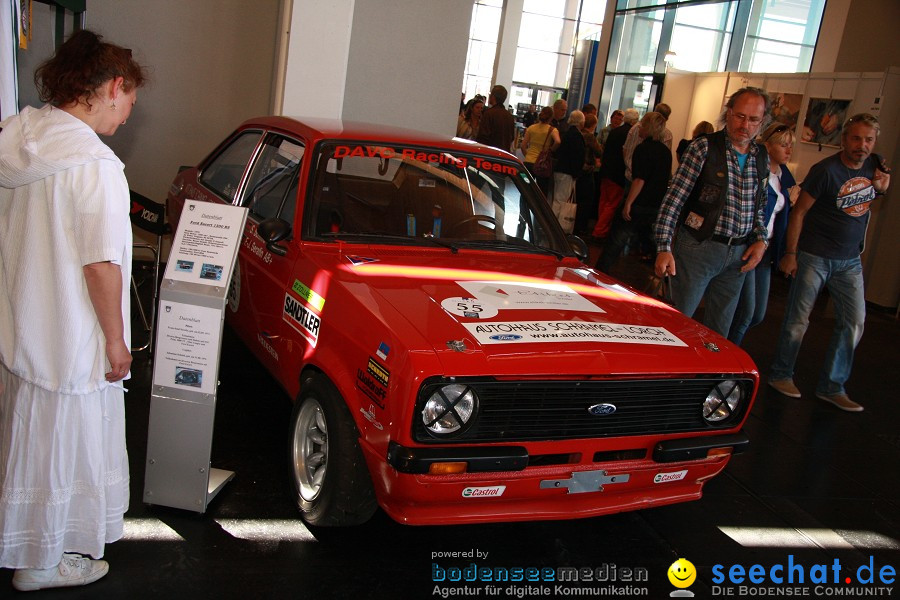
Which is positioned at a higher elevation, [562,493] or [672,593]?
[562,493]

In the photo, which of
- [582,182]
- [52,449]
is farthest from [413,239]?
[582,182]

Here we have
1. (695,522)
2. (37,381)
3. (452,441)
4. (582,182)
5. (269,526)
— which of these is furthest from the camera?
(582,182)

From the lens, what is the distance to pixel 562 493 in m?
2.99

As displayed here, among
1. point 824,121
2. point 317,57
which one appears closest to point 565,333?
point 317,57

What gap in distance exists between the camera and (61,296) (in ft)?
7.78

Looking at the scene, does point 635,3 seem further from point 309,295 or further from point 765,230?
point 309,295

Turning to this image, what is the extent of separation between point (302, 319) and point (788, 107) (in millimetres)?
10435

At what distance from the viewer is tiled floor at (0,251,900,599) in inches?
115

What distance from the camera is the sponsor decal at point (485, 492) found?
2.83 meters

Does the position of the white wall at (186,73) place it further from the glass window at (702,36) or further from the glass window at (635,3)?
the glass window at (635,3)

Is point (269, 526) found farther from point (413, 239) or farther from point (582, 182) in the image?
point (582, 182)

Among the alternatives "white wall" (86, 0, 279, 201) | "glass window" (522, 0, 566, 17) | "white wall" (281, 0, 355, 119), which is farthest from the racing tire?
"glass window" (522, 0, 566, 17)

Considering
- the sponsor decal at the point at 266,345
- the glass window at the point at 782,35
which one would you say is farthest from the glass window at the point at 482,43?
the sponsor decal at the point at 266,345

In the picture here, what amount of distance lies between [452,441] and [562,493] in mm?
518
